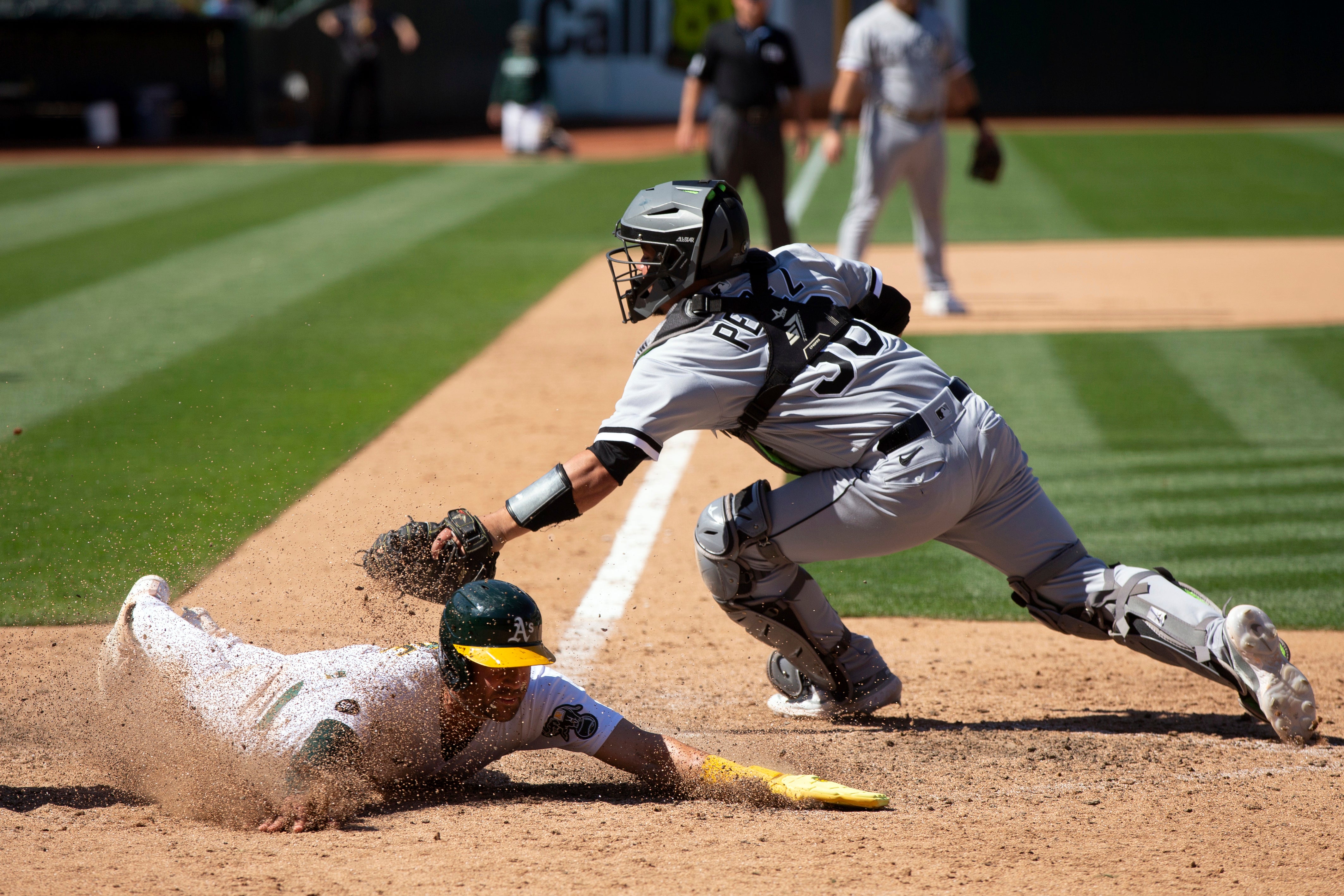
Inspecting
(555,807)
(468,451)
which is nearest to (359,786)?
(555,807)

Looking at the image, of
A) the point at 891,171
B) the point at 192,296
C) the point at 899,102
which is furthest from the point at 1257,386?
the point at 192,296

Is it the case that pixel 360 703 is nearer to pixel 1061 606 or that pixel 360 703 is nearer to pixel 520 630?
pixel 520 630

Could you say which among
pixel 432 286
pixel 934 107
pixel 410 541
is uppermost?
pixel 934 107

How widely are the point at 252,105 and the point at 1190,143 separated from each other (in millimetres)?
16982

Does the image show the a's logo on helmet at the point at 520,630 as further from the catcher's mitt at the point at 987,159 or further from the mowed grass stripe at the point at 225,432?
the catcher's mitt at the point at 987,159

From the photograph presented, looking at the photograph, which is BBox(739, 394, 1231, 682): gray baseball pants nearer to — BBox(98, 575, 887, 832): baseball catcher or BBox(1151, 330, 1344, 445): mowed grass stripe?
BBox(98, 575, 887, 832): baseball catcher

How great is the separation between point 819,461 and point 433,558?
119 centimetres

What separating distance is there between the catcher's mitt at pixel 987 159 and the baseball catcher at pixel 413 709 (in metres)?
7.38

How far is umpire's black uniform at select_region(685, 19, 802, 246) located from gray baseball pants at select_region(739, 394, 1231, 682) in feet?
22.4

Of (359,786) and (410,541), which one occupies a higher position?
(410,541)

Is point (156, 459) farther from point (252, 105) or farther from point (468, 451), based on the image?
point (252, 105)

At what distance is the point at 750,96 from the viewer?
1059 cm

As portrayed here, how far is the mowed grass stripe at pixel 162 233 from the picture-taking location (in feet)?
38.5

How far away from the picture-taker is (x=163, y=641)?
381 cm
